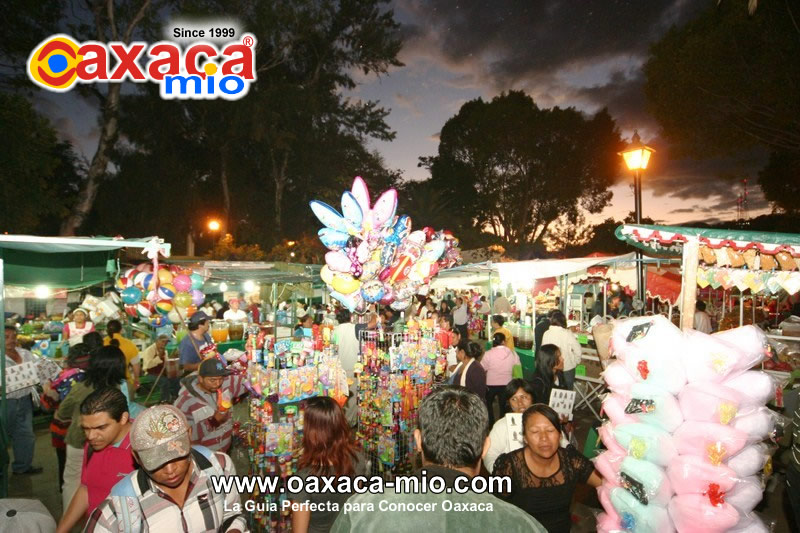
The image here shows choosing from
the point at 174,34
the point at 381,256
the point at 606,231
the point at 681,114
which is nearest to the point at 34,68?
the point at 174,34

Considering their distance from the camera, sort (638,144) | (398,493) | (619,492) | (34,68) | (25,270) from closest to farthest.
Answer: (398,493) → (619,492) → (25,270) → (638,144) → (34,68)

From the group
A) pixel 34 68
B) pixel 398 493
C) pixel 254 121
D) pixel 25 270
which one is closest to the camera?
pixel 398 493

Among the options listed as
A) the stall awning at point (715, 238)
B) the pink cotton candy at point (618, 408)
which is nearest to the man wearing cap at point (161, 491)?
the pink cotton candy at point (618, 408)

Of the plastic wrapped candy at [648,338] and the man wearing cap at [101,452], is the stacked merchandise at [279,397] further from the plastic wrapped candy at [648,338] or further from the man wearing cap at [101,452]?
the plastic wrapped candy at [648,338]

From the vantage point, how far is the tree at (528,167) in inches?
1024

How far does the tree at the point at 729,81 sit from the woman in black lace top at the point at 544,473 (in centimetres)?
985

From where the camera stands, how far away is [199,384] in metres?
3.86

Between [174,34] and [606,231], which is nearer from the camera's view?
[174,34]

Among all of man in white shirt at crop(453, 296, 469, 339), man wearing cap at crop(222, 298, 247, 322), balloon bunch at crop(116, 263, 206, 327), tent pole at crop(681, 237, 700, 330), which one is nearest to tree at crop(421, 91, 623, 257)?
man in white shirt at crop(453, 296, 469, 339)

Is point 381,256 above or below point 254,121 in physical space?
below

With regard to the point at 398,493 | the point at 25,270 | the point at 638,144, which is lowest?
the point at 398,493

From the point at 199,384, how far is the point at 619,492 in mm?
3276

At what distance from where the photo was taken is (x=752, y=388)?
2.30 m

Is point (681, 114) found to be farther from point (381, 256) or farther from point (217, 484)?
point (217, 484)
